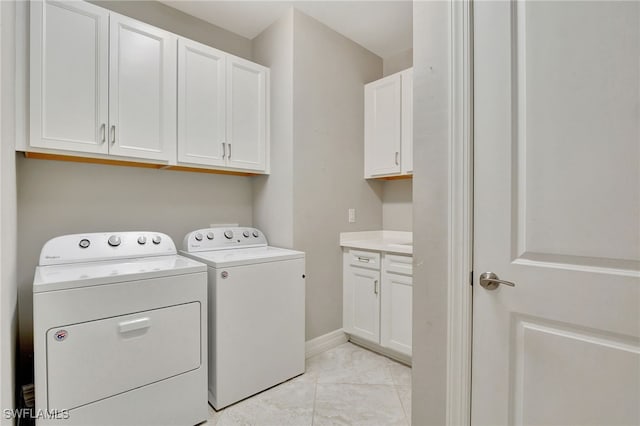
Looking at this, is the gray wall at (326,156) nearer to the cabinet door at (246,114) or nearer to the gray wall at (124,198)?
the cabinet door at (246,114)

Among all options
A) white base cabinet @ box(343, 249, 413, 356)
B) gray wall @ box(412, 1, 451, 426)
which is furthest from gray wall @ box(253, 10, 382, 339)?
gray wall @ box(412, 1, 451, 426)

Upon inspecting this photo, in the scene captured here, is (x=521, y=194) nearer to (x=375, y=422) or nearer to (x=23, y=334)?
(x=375, y=422)

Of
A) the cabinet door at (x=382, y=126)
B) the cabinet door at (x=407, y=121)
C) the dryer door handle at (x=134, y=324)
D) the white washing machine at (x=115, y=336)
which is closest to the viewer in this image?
the white washing machine at (x=115, y=336)

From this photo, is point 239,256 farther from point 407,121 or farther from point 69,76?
→ point 407,121

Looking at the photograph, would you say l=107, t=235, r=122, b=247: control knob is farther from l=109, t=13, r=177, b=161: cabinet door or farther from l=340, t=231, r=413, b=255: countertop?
l=340, t=231, r=413, b=255: countertop

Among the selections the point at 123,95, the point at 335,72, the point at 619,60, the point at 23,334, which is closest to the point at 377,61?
the point at 335,72

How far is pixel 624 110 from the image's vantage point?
33.7 inches

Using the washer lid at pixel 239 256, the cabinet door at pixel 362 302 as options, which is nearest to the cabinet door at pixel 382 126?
the cabinet door at pixel 362 302

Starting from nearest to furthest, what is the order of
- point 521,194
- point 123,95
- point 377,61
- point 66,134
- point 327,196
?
1. point 521,194
2. point 66,134
3. point 123,95
4. point 327,196
5. point 377,61

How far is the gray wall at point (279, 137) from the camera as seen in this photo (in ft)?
7.89

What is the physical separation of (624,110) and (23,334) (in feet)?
9.65

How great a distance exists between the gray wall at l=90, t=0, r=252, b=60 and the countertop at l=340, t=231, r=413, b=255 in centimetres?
191

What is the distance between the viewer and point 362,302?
256 cm

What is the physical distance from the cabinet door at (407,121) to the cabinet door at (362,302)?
0.96m
